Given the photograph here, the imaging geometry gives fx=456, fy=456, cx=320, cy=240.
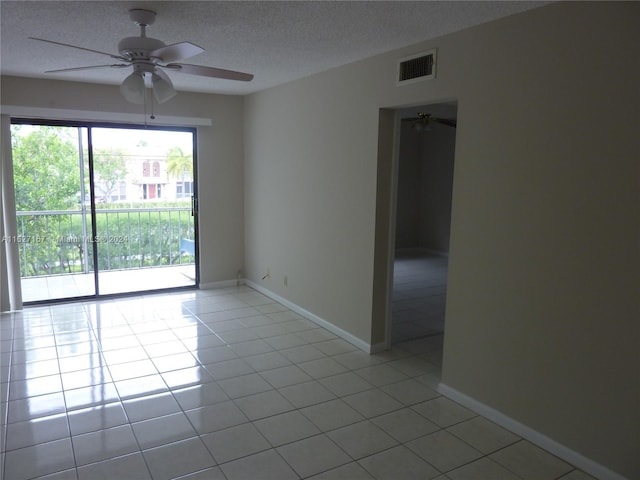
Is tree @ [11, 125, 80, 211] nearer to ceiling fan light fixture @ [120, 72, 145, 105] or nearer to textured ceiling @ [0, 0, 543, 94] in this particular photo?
textured ceiling @ [0, 0, 543, 94]

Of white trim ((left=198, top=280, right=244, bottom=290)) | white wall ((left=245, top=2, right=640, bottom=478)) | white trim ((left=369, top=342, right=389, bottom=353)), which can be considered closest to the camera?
white wall ((left=245, top=2, right=640, bottom=478))

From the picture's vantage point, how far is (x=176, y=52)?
237 centimetres

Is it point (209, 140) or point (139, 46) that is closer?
point (139, 46)

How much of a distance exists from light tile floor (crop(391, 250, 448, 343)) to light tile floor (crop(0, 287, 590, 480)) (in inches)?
12.2

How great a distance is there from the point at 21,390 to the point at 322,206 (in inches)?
106

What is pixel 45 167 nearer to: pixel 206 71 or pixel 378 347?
pixel 206 71

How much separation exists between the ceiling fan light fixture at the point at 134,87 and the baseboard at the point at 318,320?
8.13 feet

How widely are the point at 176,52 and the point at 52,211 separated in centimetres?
363

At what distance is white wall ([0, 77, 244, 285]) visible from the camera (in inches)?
184

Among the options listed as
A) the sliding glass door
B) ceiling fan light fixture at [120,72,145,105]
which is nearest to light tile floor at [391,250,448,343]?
the sliding glass door

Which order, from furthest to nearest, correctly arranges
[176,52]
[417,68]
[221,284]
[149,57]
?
1. [221,284]
2. [417,68]
3. [149,57]
4. [176,52]

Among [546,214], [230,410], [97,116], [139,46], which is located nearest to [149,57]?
[139,46]

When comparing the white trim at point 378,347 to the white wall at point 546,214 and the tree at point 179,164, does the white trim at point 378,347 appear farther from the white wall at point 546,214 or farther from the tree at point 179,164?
the tree at point 179,164

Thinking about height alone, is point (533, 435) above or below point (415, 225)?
below
